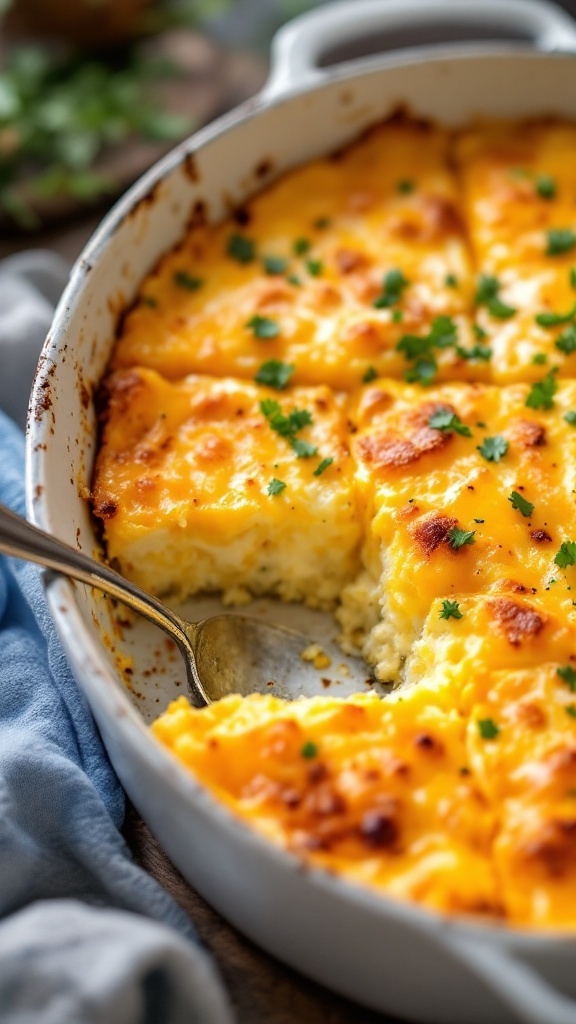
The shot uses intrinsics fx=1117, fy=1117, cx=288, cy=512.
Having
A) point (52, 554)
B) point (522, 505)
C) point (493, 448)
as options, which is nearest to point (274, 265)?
point (493, 448)

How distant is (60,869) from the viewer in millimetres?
2646

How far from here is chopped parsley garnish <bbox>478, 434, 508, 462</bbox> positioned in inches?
124

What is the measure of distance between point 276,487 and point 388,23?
2241 millimetres

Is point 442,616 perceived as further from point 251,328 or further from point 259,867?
point 251,328

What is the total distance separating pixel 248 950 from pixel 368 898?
0.72 m

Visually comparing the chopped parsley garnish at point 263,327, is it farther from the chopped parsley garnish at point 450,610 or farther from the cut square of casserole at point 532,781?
the cut square of casserole at point 532,781

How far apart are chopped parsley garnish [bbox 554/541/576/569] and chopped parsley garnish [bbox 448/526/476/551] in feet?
0.73

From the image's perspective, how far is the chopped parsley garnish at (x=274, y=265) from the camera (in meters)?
3.79

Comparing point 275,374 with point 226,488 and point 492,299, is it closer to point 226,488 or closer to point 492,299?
point 226,488

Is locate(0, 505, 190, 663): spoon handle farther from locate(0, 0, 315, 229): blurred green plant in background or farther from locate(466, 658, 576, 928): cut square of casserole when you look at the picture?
locate(0, 0, 315, 229): blurred green plant in background

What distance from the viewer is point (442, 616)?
9.25 feet

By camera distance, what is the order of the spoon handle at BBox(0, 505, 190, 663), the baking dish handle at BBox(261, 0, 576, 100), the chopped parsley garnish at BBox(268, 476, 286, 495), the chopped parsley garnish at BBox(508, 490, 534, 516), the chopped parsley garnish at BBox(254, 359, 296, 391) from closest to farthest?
the spoon handle at BBox(0, 505, 190, 663) → the chopped parsley garnish at BBox(508, 490, 534, 516) → the chopped parsley garnish at BBox(268, 476, 286, 495) → the chopped parsley garnish at BBox(254, 359, 296, 391) → the baking dish handle at BBox(261, 0, 576, 100)

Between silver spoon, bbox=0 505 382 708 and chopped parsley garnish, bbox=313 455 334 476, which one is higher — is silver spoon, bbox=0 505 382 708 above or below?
below

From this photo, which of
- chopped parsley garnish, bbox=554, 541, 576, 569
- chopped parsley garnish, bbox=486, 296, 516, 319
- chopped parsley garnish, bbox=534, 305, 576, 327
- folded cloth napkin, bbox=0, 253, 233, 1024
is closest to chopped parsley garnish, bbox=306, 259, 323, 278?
chopped parsley garnish, bbox=486, 296, 516, 319
